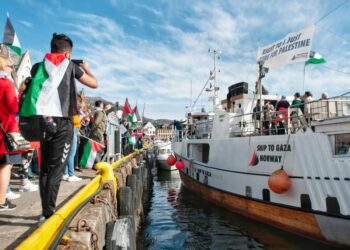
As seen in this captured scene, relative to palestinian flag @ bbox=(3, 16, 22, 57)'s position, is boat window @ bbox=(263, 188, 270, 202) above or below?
below

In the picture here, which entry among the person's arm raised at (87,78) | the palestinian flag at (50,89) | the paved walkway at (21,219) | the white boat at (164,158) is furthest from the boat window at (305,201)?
the white boat at (164,158)

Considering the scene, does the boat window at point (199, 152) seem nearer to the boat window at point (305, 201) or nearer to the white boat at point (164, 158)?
the boat window at point (305, 201)

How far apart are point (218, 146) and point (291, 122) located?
3485mm

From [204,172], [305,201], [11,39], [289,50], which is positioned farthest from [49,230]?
[204,172]

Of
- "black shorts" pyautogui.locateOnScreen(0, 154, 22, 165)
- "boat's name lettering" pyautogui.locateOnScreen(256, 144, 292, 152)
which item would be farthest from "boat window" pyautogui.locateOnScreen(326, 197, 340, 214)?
"black shorts" pyautogui.locateOnScreen(0, 154, 22, 165)

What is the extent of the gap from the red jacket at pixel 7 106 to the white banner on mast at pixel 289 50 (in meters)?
6.65

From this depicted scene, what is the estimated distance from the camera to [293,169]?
7047 mm

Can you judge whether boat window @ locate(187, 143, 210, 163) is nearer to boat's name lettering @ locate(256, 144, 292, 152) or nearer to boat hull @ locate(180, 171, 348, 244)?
boat hull @ locate(180, 171, 348, 244)

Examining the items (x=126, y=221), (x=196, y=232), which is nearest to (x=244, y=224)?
(x=196, y=232)

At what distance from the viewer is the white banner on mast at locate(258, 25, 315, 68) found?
24.8 ft

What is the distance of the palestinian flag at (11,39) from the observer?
714 cm

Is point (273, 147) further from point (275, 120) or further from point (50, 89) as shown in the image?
point (50, 89)

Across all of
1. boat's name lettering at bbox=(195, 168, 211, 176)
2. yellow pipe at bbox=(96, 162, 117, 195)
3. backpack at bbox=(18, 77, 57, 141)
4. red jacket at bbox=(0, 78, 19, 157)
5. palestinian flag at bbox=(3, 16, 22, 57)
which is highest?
palestinian flag at bbox=(3, 16, 22, 57)

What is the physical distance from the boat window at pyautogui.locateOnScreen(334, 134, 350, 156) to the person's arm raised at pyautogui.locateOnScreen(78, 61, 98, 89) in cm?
513
